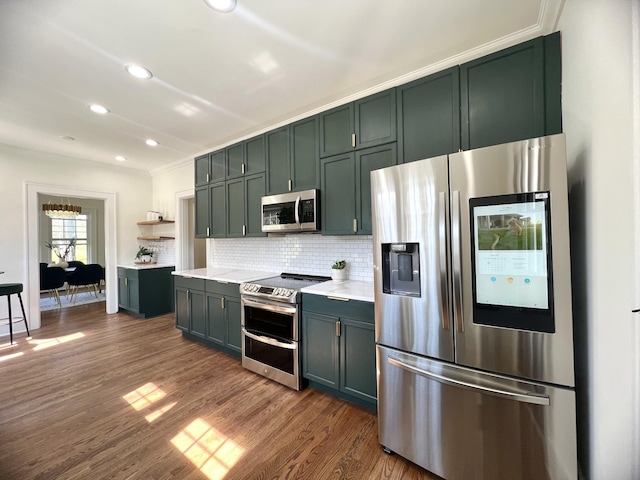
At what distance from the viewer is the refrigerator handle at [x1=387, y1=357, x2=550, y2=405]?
3.86 feet

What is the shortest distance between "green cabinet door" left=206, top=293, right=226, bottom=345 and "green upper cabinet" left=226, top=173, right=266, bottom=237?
2.74 ft

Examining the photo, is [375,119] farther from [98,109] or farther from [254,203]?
[98,109]

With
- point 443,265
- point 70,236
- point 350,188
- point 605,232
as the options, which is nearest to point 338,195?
point 350,188

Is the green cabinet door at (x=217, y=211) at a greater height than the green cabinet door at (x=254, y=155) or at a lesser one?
lesser

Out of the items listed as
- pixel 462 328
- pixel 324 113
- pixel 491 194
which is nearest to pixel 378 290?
pixel 462 328

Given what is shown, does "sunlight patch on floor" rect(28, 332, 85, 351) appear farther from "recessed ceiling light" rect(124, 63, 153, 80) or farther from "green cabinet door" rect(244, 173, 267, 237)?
"recessed ceiling light" rect(124, 63, 153, 80)

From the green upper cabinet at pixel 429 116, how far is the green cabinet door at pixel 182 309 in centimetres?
316

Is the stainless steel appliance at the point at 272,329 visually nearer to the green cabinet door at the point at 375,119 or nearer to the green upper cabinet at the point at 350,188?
the green upper cabinet at the point at 350,188

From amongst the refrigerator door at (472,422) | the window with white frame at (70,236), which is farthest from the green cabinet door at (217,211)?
the window with white frame at (70,236)

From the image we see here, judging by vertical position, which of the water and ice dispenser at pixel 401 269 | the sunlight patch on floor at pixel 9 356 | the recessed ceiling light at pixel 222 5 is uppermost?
the recessed ceiling light at pixel 222 5

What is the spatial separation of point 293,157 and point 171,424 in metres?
2.53

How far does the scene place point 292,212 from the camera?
2.68 metres

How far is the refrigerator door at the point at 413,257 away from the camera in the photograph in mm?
1370

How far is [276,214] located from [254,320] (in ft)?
3.69
